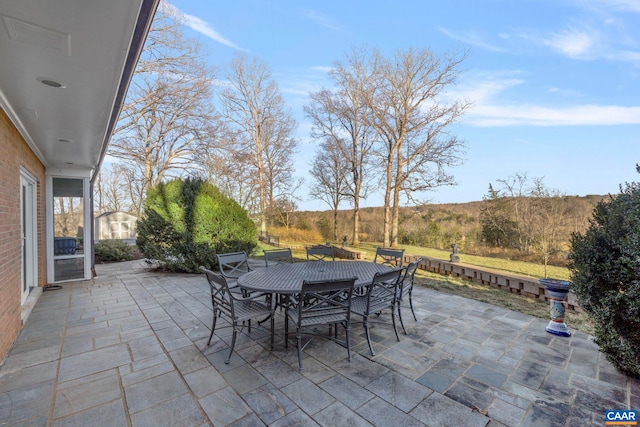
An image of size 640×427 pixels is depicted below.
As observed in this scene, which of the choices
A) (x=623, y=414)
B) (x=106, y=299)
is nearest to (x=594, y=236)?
(x=623, y=414)

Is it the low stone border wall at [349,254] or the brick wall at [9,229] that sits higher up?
the brick wall at [9,229]

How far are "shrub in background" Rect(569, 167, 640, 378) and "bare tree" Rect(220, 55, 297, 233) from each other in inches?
503

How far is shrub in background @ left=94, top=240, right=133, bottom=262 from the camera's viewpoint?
8447 millimetres

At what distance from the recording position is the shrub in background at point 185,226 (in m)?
6.46

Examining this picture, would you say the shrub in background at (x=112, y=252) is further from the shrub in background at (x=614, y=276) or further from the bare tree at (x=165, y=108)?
the shrub in background at (x=614, y=276)

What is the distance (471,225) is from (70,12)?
39.4ft

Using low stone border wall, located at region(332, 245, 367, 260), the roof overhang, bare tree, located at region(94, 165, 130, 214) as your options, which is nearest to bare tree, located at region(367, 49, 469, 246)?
low stone border wall, located at region(332, 245, 367, 260)

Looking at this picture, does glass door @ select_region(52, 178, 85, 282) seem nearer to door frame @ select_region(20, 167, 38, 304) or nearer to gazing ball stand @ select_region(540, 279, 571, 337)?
door frame @ select_region(20, 167, 38, 304)

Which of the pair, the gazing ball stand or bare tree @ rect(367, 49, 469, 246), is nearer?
the gazing ball stand

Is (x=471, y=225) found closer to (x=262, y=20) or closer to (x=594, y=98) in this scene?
(x=594, y=98)

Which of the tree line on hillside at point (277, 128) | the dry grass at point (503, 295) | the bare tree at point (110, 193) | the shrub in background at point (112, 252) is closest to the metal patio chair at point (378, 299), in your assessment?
the dry grass at point (503, 295)

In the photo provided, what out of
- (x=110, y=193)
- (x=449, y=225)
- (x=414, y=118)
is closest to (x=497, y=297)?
(x=449, y=225)

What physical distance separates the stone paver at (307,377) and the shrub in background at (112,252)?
5.65 meters

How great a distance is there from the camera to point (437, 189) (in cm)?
1062
